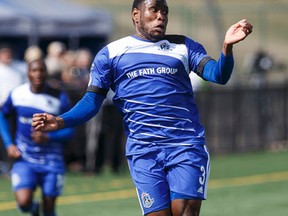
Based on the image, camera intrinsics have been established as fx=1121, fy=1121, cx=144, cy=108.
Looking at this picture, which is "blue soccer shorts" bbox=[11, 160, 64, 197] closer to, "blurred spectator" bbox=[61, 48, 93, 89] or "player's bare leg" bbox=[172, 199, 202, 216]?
"player's bare leg" bbox=[172, 199, 202, 216]

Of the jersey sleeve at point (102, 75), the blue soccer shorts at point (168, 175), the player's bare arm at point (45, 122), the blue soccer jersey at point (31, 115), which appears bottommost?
the blue soccer jersey at point (31, 115)

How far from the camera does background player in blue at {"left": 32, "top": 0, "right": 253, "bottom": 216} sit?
327 inches

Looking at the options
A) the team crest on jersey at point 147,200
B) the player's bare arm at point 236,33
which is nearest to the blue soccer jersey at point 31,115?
the team crest on jersey at point 147,200

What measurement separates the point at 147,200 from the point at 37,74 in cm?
379

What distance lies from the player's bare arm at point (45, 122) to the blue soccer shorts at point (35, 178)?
11.0ft

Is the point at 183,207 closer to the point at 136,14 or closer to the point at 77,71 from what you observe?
the point at 136,14

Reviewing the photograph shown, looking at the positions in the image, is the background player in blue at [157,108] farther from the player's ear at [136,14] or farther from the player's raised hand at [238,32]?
the player's raised hand at [238,32]

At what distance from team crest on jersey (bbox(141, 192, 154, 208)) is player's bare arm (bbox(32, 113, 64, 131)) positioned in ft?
2.66

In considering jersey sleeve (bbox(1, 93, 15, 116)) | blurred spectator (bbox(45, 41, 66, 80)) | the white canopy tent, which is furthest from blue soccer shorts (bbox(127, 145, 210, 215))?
the white canopy tent

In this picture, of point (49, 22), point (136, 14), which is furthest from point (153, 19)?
point (49, 22)

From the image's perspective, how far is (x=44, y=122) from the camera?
8180mm

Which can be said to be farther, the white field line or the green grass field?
the white field line

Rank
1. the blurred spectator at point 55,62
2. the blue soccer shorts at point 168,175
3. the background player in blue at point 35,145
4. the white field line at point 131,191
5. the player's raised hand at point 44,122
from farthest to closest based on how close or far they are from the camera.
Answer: the blurred spectator at point 55,62
the white field line at point 131,191
the background player in blue at point 35,145
the blue soccer shorts at point 168,175
the player's raised hand at point 44,122

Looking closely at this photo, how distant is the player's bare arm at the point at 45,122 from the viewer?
813 centimetres
